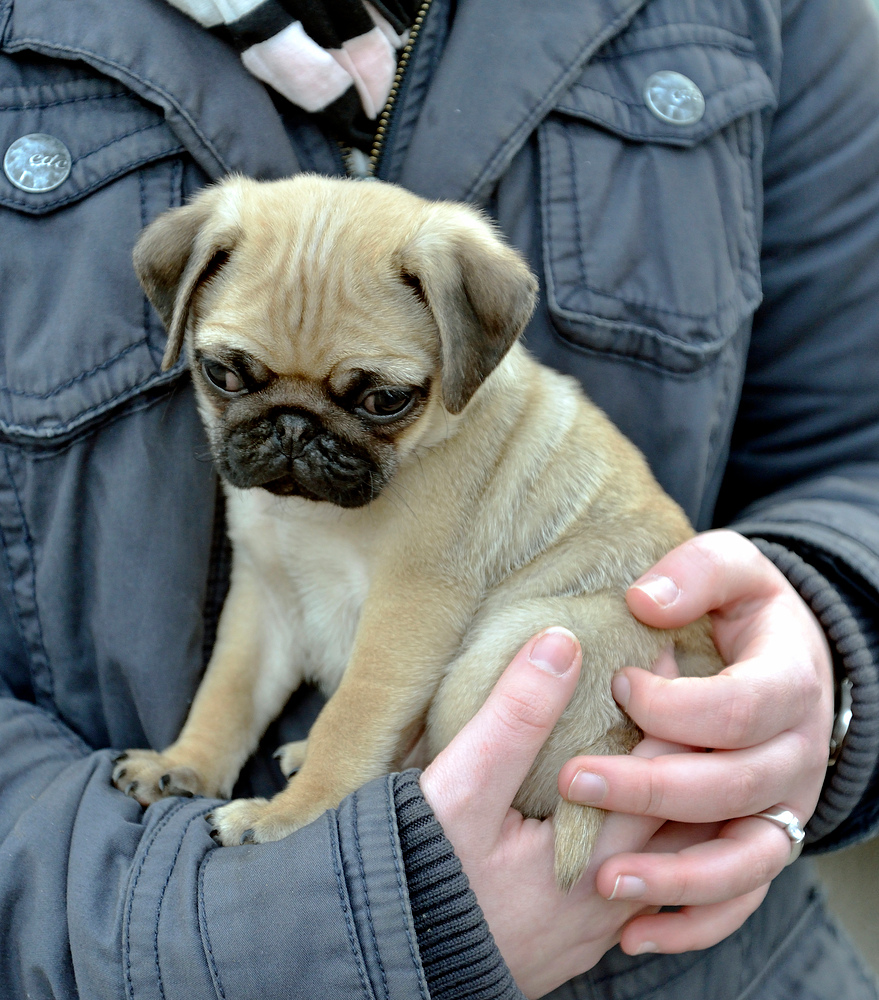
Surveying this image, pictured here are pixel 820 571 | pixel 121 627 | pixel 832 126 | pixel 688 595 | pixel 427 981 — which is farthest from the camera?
pixel 832 126

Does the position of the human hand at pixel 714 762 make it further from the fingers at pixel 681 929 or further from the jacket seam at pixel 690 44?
the jacket seam at pixel 690 44

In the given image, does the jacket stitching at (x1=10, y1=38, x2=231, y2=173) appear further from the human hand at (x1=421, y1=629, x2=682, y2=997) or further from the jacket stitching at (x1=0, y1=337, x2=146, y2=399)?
the human hand at (x1=421, y1=629, x2=682, y2=997)

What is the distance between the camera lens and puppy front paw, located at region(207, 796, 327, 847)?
7.23 feet

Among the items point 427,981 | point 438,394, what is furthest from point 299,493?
point 427,981

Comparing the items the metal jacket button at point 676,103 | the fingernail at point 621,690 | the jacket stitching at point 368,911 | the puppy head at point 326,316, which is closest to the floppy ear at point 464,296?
the puppy head at point 326,316

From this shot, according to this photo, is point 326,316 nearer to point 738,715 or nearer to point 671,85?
point 671,85

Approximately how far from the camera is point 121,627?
235 cm

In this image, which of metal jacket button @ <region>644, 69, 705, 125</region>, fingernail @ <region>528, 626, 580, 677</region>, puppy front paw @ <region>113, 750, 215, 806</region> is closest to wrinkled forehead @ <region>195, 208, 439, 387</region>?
fingernail @ <region>528, 626, 580, 677</region>

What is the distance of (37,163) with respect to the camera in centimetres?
214

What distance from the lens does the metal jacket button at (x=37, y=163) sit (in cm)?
213

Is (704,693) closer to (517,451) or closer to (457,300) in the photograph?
(517,451)

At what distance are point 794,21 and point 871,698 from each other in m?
2.18

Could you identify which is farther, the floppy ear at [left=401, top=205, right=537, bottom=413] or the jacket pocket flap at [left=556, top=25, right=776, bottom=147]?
the jacket pocket flap at [left=556, top=25, right=776, bottom=147]

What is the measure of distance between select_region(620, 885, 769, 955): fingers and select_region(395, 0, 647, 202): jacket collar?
2099mm
